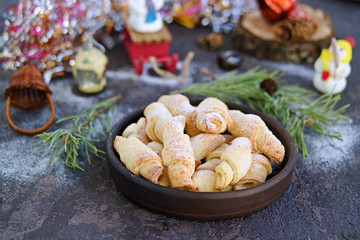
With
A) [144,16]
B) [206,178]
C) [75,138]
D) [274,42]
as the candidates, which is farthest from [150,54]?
[206,178]

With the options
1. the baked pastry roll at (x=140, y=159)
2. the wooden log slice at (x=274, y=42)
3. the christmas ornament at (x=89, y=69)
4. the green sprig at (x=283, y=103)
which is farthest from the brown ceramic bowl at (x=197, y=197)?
the wooden log slice at (x=274, y=42)

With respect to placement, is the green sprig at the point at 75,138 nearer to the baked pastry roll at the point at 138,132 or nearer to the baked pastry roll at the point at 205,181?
the baked pastry roll at the point at 138,132

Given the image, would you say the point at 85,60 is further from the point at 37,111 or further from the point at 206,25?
the point at 206,25

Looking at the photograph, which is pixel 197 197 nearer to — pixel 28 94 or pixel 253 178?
pixel 253 178

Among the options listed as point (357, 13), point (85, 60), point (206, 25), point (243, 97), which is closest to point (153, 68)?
point (85, 60)

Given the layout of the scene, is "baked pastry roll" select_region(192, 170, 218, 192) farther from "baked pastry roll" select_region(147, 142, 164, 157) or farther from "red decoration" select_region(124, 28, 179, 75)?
"red decoration" select_region(124, 28, 179, 75)

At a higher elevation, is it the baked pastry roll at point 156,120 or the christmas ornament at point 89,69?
the baked pastry roll at point 156,120

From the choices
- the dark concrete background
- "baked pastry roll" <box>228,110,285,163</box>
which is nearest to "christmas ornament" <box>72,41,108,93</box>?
the dark concrete background
